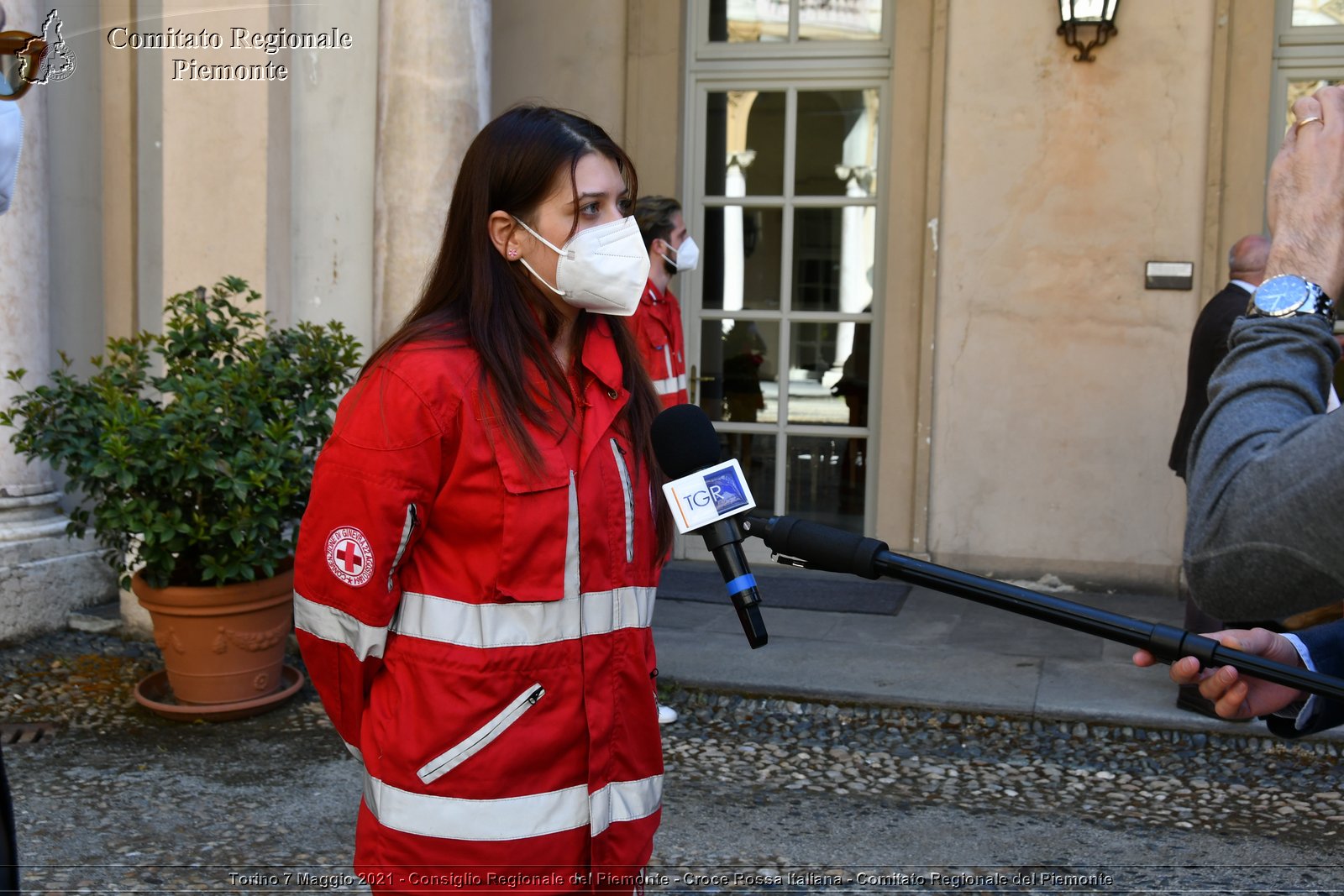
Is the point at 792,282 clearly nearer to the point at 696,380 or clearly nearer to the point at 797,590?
the point at 696,380

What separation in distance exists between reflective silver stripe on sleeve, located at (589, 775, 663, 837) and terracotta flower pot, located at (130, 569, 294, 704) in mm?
3351

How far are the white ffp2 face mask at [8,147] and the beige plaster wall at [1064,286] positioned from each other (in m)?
6.04

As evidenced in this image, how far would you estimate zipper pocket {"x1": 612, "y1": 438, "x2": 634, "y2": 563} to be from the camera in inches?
85.0

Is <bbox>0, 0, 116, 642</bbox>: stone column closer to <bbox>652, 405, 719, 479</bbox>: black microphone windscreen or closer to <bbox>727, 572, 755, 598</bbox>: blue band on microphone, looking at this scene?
<bbox>652, 405, 719, 479</bbox>: black microphone windscreen

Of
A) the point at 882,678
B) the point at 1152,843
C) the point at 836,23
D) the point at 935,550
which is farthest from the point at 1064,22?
the point at 1152,843

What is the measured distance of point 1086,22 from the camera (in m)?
7.07

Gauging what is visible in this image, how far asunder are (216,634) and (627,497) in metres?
3.42

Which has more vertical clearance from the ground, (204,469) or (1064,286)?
(1064,286)

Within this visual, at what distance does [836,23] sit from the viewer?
26.2 feet

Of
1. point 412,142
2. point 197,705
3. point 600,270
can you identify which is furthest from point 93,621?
point 600,270

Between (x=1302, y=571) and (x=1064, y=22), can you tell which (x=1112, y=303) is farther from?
(x=1302, y=571)

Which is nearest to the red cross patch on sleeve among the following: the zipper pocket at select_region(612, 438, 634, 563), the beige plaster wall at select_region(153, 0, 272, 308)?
the zipper pocket at select_region(612, 438, 634, 563)

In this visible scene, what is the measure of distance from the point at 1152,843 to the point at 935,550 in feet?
11.6

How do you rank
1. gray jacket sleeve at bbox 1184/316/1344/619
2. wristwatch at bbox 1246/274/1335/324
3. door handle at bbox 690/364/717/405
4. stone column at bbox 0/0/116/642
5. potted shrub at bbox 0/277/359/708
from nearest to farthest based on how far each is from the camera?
gray jacket sleeve at bbox 1184/316/1344/619, wristwatch at bbox 1246/274/1335/324, potted shrub at bbox 0/277/359/708, stone column at bbox 0/0/116/642, door handle at bbox 690/364/717/405
